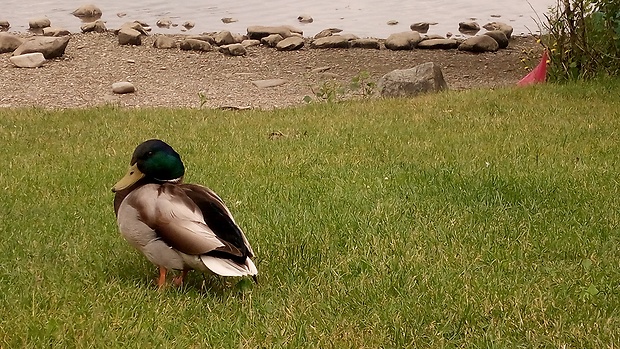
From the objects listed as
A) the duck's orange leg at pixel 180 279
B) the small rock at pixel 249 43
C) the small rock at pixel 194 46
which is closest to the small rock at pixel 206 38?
the small rock at pixel 249 43

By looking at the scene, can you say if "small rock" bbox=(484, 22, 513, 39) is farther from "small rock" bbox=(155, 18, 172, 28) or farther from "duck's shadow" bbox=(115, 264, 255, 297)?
"duck's shadow" bbox=(115, 264, 255, 297)

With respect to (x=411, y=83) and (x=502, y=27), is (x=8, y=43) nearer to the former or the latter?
(x=411, y=83)

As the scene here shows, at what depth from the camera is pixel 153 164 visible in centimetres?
329

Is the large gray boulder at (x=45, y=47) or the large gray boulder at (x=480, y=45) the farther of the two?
the large gray boulder at (x=480, y=45)

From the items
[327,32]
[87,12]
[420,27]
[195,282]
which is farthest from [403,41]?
[195,282]

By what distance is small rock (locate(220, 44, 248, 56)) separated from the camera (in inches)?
648

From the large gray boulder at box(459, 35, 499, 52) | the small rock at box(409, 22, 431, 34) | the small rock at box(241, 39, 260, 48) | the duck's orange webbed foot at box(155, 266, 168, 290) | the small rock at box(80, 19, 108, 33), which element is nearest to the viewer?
the duck's orange webbed foot at box(155, 266, 168, 290)

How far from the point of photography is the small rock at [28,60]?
14191 mm

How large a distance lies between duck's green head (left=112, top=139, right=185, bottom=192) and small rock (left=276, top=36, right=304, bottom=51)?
1423 centimetres

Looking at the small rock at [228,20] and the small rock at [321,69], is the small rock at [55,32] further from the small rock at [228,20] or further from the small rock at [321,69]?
the small rock at [321,69]

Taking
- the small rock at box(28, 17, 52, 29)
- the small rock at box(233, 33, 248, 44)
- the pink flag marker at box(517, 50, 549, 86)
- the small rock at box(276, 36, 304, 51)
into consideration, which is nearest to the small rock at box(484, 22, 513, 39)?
the small rock at box(276, 36, 304, 51)

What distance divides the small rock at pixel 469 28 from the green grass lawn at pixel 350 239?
14173 mm

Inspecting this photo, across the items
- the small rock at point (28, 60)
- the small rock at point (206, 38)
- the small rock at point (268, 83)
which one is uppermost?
the small rock at point (268, 83)

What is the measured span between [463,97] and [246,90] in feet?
16.4
